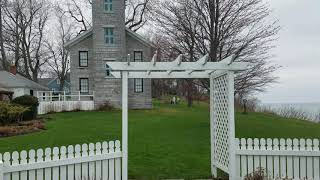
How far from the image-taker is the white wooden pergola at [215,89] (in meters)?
9.15

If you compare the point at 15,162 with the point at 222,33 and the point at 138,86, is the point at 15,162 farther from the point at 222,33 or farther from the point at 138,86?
the point at 138,86

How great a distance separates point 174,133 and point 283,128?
5.96m

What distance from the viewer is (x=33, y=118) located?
27688 millimetres

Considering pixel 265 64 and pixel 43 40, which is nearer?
pixel 265 64

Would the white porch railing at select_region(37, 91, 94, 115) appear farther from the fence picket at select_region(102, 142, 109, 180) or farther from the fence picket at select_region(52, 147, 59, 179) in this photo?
the fence picket at select_region(52, 147, 59, 179)

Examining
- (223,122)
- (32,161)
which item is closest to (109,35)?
(223,122)

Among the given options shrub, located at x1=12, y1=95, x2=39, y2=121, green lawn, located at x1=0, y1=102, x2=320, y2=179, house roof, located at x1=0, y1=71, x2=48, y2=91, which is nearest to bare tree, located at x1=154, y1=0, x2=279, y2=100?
green lawn, located at x1=0, y1=102, x2=320, y2=179

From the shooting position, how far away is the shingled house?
3750 centimetres

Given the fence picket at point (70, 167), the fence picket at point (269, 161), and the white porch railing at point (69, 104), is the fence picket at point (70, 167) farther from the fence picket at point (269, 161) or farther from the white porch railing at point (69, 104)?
the white porch railing at point (69, 104)

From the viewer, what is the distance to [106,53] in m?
37.6

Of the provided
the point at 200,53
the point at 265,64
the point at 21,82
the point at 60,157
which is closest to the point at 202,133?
the point at 200,53

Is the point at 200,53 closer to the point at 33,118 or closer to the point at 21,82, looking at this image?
the point at 33,118

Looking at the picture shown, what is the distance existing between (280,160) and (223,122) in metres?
1.47

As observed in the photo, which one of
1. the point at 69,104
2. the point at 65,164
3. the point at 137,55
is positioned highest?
the point at 137,55
